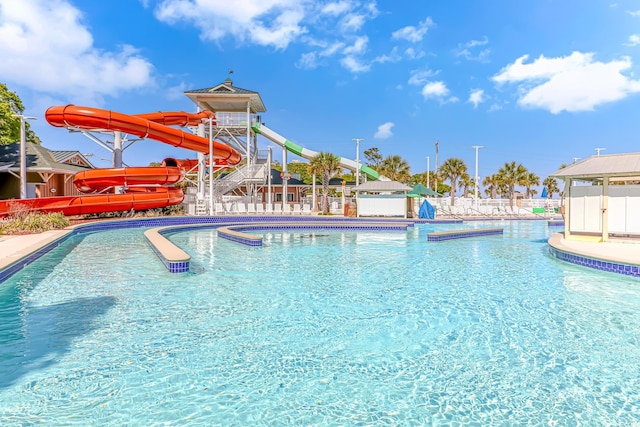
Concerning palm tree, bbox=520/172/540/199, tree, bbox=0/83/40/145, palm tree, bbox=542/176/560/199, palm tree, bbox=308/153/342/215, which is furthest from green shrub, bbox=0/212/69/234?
palm tree, bbox=542/176/560/199

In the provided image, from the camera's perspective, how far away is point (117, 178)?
20.1 metres

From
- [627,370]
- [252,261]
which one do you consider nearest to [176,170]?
[252,261]

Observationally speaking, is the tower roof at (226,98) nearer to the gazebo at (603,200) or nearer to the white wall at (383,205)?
the white wall at (383,205)

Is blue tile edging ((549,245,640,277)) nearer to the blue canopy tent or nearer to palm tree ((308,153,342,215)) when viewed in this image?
the blue canopy tent

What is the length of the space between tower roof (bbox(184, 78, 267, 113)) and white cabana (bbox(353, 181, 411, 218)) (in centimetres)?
1353

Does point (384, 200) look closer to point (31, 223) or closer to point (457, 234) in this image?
point (457, 234)

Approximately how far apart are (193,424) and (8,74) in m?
34.9

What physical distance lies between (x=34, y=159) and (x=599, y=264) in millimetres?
27866

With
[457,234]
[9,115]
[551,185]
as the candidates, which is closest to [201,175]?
[9,115]

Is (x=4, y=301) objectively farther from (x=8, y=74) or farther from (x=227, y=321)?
(x=8, y=74)

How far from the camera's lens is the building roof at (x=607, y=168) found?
400 inches

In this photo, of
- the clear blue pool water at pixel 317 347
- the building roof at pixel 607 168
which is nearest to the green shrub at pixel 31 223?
the clear blue pool water at pixel 317 347

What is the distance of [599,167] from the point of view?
1084 cm

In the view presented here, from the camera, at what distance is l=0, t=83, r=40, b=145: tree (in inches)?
977
